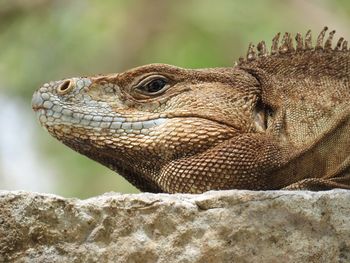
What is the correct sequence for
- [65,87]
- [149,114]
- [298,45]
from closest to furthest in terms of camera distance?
1. [149,114]
2. [65,87]
3. [298,45]

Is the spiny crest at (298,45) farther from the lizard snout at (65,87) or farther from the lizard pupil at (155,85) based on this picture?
the lizard snout at (65,87)

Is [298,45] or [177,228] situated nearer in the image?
[177,228]

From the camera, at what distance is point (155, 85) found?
5262mm

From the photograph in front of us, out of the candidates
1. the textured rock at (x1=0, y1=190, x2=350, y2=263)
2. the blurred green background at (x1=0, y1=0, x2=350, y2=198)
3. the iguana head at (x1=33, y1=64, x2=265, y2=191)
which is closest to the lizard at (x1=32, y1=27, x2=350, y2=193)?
the iguana head at (x1=33, y1=64, x2=265, y2=191)

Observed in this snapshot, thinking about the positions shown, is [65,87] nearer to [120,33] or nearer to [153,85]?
[153,85]

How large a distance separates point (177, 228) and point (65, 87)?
4.12 feet

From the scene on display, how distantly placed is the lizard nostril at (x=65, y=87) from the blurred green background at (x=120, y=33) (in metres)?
8.65

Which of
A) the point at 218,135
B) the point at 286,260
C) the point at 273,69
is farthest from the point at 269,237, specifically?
the point at 273,69

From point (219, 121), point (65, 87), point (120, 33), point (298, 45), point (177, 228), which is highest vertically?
point (120, 33)

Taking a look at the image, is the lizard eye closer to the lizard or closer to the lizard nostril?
the lizard

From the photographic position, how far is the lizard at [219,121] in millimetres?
4816

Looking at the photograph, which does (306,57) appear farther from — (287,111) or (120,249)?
(120,249)

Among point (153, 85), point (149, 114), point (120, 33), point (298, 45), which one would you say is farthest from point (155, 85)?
point (120, 33)

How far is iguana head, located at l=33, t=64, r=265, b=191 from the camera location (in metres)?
4.94
